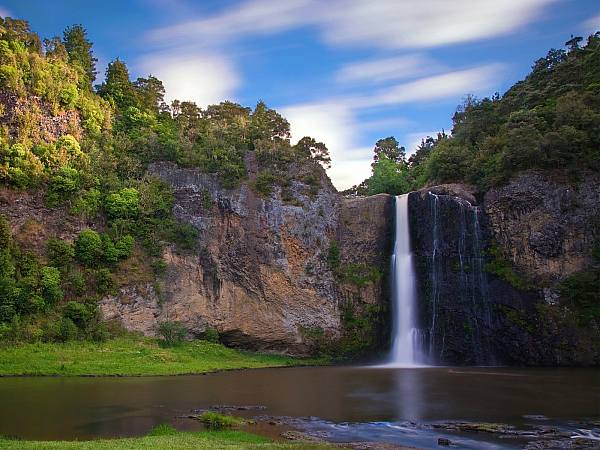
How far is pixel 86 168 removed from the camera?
139 feet

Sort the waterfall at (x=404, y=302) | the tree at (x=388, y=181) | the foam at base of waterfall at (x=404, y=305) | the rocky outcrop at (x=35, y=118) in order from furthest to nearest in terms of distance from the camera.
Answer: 1. the tree at (x=388, y=181)
2. the rocky outcrop at (x=35, y=118)
3. the waterfall at (x=404, y=302)
4. the foam at base of waterfall at (x=404, y=305)

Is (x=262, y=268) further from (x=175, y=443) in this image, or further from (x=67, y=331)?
(x=175, y=443)

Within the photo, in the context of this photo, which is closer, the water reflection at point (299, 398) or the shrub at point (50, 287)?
the water reflection at point (299, 398)

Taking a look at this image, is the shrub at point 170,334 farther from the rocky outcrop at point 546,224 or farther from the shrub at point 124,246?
the rocky outcrop at point 546,224

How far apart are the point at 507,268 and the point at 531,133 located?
35.3ft

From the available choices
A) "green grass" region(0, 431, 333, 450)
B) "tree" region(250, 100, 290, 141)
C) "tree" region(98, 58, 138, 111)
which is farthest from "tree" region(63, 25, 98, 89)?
"green grass" region(0, 431, 333, 450)

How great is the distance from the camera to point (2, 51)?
40.8 metres

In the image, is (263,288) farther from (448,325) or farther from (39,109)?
(39,109)

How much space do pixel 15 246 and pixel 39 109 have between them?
460 inches

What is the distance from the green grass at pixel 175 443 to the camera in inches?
449

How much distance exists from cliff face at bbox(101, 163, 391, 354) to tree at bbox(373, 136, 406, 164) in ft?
125

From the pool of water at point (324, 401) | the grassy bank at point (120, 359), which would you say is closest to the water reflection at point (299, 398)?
the pool of water at point (324, 401)

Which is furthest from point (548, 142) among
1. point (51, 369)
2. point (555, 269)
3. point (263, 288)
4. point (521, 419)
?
point (51, 369)

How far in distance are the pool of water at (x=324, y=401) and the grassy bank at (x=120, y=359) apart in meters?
2.26
